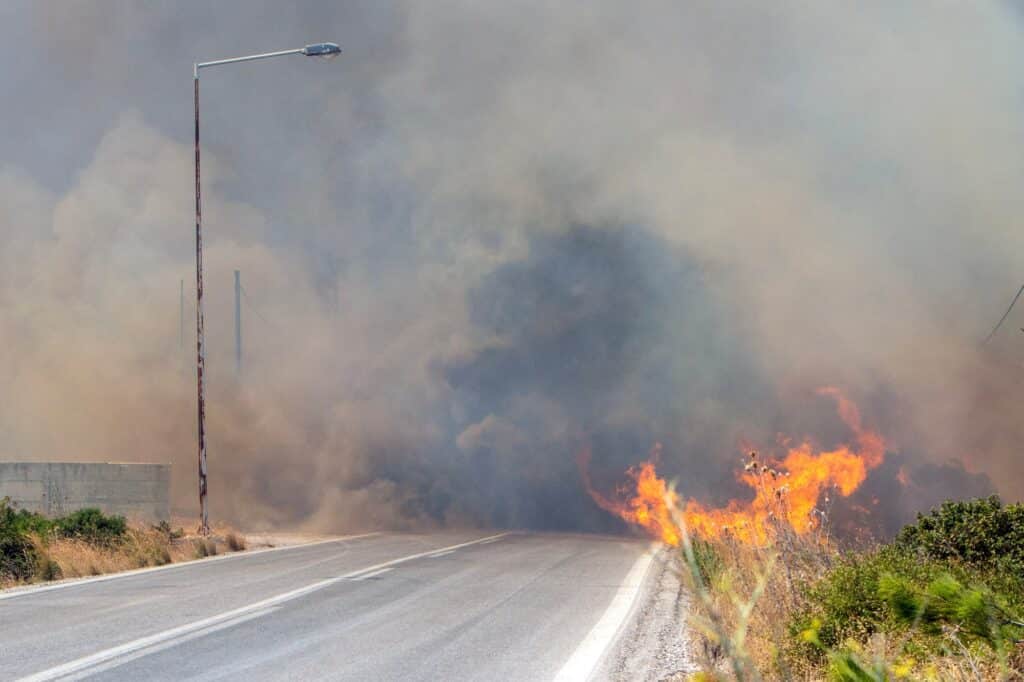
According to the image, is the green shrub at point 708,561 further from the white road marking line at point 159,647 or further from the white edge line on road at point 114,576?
the white edge line on road at point 114,576

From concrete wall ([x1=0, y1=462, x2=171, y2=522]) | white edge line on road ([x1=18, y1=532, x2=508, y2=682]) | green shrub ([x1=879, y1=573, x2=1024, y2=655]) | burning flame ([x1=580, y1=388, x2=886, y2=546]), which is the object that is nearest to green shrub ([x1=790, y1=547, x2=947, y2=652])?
green shrub ([x1=879, y1=573, x2=1024, y2=655])

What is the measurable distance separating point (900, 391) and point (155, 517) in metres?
21.6

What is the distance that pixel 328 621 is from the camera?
10914mm

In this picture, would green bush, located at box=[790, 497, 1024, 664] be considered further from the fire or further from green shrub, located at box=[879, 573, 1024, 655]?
the fire

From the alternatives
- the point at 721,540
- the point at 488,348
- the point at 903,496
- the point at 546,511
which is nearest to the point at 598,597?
the point at 721,540

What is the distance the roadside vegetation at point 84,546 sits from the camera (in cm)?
1638

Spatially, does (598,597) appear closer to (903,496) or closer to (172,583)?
(172,583)

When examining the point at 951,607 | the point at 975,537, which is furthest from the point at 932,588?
the point at 975,537

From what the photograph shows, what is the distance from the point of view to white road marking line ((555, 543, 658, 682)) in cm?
845

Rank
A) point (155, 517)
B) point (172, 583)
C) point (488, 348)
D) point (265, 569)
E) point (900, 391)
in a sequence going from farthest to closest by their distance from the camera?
1. point (488, 348)
2. point (900, 391)
3. point (155, 517)
4. point (265, 569)
5. point (172, 583)

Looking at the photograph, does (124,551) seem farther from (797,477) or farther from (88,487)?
(797,477)

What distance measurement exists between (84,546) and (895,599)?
17.2 m

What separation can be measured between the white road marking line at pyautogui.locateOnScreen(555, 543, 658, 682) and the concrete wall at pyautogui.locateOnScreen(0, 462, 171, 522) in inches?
511

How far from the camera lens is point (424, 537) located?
2581cm
